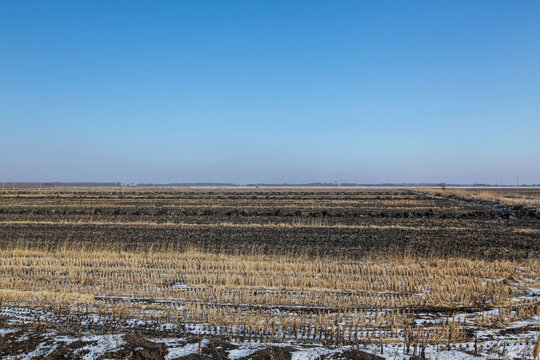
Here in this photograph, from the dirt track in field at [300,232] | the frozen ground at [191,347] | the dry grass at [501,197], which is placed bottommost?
the dirt track in field at [300,232]

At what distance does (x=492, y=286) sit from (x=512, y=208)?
29.6 metres

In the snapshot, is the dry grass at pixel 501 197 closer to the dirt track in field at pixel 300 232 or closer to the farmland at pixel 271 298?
the dirt track in field at pixel 300 232

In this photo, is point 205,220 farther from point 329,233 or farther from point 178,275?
point 178,275

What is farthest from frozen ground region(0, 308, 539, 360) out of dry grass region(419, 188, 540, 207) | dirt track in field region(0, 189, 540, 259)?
dry grass region(419, 188, 540, 207)

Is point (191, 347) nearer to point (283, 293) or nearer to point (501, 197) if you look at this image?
point (283, 293)

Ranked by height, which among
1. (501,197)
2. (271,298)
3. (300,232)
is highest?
(501,197)

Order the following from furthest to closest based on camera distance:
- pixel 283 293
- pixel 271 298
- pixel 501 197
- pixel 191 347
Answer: pixel 501 197 → pixel 283 293 → pixel 271 298 → pixel 191 347

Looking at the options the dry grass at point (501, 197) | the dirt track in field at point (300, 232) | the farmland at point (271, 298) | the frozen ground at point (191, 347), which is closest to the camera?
the frozen ground at point (191, 347)

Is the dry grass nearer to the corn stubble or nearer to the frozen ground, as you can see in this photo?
the corn stubble

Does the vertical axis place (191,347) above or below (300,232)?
above

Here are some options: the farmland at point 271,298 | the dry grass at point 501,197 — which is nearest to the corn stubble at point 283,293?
the farmland at point 271,298

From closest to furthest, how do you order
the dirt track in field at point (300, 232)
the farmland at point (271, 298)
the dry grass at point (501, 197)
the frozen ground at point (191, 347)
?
the frozen ground at point (191, 347), the farmland at point (271, 298), the dirt track in field at point (300, 232), the dry grass at point (501, 197)

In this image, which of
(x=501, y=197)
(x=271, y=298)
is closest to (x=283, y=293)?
(x=271, y=298)

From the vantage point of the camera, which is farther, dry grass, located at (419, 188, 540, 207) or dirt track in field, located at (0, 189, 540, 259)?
dry grass, located at (419, 188, 540, 207)
